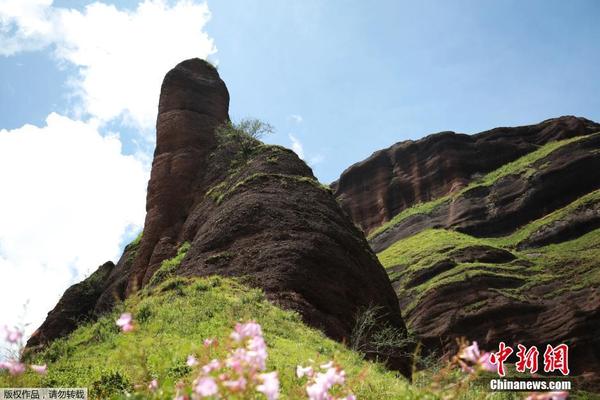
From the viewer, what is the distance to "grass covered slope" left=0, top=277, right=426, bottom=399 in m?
7.18

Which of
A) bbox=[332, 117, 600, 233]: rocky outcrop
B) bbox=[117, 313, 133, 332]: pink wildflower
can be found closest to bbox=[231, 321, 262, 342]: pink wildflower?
bbox=[117, 313, 133, 332]: pink wildflower

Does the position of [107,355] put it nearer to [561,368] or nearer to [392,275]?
[561,368]

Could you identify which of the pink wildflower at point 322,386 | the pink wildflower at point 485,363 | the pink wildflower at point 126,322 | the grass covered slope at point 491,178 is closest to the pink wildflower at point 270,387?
the pink wildflower at point 322,386

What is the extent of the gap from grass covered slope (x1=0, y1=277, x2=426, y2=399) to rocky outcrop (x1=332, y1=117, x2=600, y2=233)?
6769cm

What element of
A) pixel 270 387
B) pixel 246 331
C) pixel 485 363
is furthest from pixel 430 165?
pixel 270 387

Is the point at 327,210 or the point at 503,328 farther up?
the point at 327,210

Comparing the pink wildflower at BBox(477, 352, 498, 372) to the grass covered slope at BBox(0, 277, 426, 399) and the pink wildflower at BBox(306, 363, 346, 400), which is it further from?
the grass covered slope at BBox(0, 277, 426, 399)

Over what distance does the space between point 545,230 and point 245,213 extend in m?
42.5

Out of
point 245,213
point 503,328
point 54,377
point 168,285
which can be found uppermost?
point 245,213

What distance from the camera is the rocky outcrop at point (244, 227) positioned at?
20641 mm

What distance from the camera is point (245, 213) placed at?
24.2 meters

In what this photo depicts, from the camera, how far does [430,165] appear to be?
9031 centimetres

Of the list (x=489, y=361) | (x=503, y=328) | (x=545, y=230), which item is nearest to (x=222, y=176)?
(x=503, y=328)

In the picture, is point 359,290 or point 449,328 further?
point 449,328
